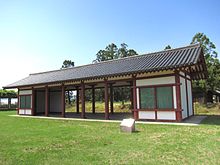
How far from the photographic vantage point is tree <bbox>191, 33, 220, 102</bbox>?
20.2 m

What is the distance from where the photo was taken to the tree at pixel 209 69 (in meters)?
20.2

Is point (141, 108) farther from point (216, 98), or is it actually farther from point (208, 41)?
point (216, 98)

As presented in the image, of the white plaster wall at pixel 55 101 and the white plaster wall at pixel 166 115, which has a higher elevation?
the white plaster wall at pixel 55 101

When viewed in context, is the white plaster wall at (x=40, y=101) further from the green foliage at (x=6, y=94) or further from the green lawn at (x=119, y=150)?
the green lawn at (x=119, y=150)

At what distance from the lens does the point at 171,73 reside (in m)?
10.7

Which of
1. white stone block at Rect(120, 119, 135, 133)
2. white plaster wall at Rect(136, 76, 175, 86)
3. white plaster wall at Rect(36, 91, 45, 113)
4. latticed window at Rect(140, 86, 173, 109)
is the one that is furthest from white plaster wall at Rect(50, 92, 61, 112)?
white stone block at Rect(120, 119, 135, 133)

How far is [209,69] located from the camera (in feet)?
66.6

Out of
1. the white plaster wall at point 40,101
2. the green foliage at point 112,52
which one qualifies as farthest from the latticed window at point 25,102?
the green foliage at point 112,52

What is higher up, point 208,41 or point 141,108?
point 208,41

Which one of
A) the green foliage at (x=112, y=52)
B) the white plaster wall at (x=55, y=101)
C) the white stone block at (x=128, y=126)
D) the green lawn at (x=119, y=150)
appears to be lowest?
the green lawn at (x=119, y=150)

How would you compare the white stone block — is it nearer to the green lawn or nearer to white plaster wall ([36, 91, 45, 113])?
the green lawn

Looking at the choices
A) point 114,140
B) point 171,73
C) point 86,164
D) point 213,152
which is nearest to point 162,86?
point 171,73

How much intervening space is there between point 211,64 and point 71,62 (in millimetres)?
30345

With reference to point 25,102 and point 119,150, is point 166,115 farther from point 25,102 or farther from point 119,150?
point 25,102
